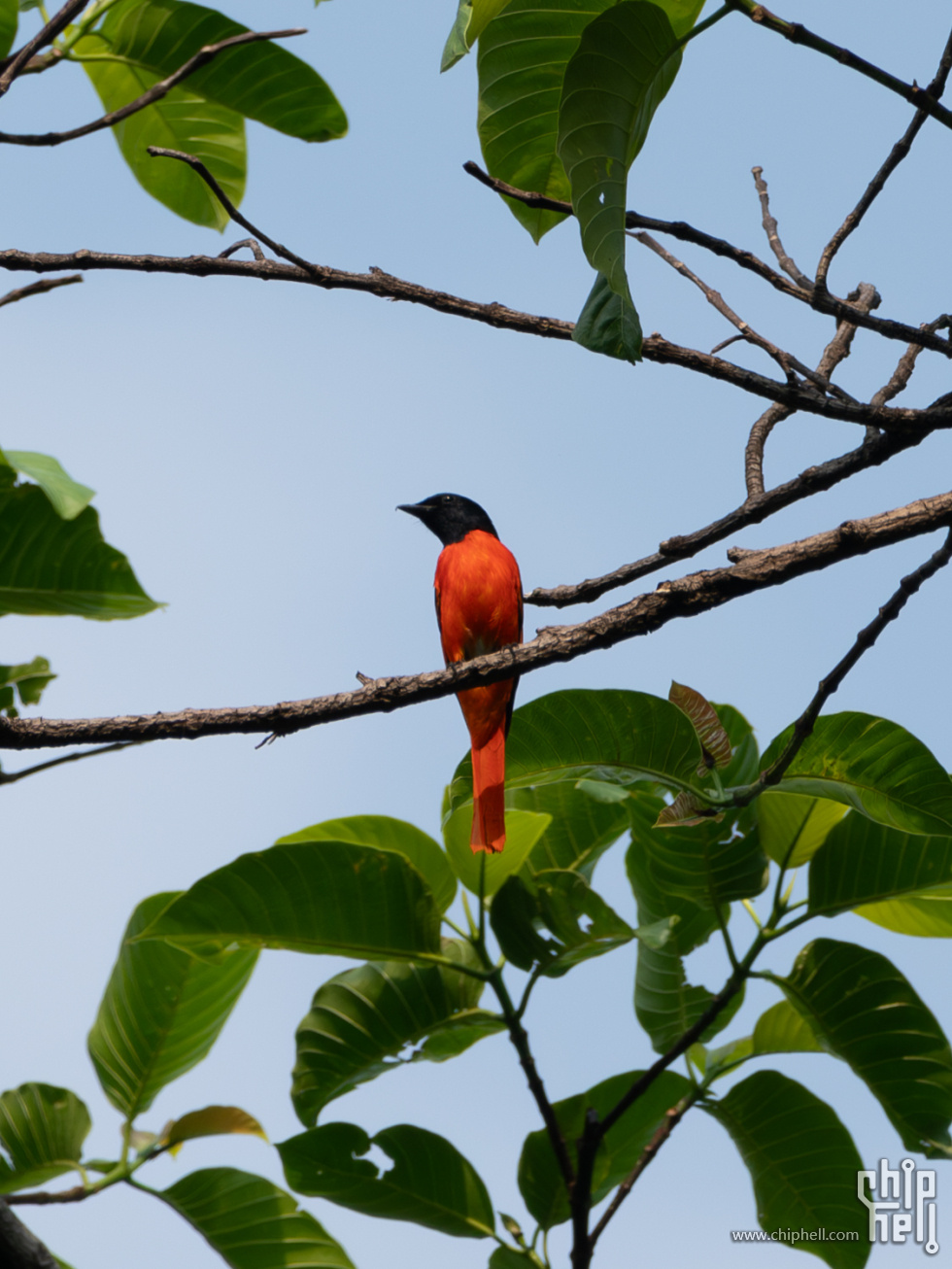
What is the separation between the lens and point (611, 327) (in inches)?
70.5

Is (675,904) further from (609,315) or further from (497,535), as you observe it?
(497,535)

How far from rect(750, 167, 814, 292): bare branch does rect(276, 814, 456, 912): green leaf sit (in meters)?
1.53

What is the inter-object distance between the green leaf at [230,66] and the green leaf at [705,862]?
7.10 ft

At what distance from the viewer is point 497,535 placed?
19.8 ft

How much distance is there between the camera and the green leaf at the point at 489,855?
275cm

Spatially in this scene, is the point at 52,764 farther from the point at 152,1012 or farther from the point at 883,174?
the point at 883,174

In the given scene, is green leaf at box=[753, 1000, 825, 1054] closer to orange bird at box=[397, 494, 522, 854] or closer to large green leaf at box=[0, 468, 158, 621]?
orange bird at box=[397, 494, 522, 854]

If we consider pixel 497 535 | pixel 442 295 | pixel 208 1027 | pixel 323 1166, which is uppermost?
pixel 497 535

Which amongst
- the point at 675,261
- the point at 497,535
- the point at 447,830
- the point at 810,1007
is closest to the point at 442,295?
the point at 675,261

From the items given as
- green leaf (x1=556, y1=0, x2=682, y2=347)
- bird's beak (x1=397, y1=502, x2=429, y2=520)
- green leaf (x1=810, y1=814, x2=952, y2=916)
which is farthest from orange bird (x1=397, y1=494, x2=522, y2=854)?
green leaf (x1=556, y1=0, x2=682, y2=347)

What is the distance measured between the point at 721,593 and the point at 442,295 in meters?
0.88

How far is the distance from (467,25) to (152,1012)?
7.74ft

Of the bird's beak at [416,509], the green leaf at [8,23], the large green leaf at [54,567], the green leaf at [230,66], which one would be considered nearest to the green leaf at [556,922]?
the large green leaf at [54,567]

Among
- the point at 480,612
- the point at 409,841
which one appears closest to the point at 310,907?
the point at 409,841
